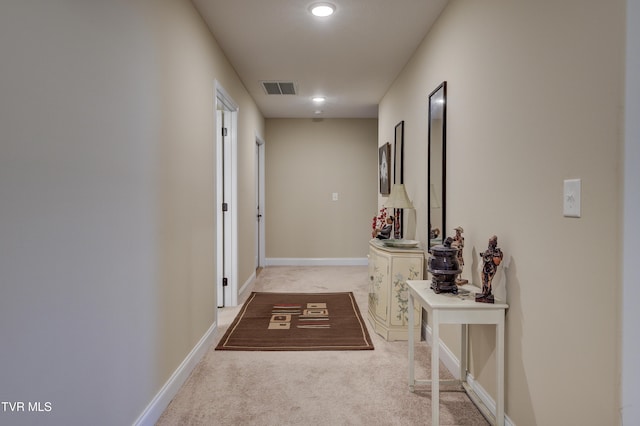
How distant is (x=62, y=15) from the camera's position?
4.11 ft

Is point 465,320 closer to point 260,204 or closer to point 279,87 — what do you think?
point 279,87

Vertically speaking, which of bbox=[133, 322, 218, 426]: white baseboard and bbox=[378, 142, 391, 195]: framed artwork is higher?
bbox=[378, 142, 391, 195]: framed artwork

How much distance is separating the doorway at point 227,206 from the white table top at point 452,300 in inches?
94.3

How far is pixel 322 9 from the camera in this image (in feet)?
8.77

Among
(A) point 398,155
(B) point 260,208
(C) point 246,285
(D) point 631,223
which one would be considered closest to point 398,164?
(A) point 398,155

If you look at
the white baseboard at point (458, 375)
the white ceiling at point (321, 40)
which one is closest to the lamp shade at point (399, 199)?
the white baseboard at point (458, 375)

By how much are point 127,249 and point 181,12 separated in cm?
152

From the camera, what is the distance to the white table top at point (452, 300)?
179cm

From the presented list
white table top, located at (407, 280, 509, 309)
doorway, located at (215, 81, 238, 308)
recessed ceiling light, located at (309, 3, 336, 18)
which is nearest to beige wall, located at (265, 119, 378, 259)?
doorway, located at (215, 81, 238, 308)

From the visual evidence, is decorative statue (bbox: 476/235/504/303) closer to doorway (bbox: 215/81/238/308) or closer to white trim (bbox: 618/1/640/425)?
white trim (bbox: 618/1/640/425)

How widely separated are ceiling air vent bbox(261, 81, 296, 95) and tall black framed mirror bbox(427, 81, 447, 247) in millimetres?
1996

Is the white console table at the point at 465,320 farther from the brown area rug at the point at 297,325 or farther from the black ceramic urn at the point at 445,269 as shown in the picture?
the brown area rug at the point at 297,325

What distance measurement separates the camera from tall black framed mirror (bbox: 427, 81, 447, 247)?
2.68 metres

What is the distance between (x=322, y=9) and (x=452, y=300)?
2.02m
